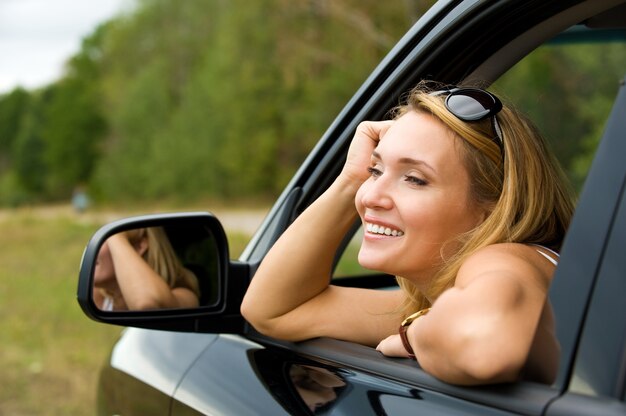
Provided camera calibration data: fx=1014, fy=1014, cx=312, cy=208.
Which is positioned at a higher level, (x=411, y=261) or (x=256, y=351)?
(x=411, y=261)

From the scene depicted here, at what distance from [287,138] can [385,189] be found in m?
44.5

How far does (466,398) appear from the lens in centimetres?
151

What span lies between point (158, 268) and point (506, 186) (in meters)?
0.98

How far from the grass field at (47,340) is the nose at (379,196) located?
1.30 m

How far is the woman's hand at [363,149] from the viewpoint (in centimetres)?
210

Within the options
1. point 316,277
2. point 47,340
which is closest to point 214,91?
point 47,340

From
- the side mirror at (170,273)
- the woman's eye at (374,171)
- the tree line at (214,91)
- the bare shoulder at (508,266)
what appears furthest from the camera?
the tree line at (214,91)

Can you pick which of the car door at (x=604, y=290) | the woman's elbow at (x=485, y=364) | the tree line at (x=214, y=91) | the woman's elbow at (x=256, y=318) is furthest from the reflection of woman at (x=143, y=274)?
the tree line at (x=214, y=91)

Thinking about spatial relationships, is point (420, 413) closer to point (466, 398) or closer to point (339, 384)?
point (466, 398)

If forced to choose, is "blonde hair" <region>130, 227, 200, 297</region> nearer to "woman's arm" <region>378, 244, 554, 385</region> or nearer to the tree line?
"woman's arm" <region>378, 244, 554, 385</region>

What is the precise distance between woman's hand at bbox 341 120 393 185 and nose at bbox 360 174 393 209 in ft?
0.80

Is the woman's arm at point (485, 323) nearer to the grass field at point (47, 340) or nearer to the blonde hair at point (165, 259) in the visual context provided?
the blonde hair at point (165, 259)

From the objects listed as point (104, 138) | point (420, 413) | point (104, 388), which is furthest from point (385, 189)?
point (104, 138)

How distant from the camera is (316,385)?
1874mm
